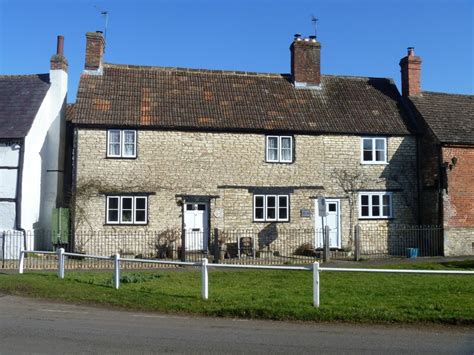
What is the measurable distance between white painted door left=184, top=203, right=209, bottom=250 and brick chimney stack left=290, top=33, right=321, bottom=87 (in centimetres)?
852

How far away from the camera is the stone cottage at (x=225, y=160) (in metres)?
22.9

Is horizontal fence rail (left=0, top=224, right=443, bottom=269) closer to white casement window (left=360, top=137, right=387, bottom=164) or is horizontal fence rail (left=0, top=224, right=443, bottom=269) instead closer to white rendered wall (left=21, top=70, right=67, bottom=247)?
white rendered wall (left=21, top=70, right=67, bottom=247)

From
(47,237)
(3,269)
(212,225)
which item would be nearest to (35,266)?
(3,269)

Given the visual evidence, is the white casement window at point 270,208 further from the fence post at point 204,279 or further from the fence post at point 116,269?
the fence post at point 204,279

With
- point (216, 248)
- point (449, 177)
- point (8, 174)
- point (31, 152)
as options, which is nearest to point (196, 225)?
point (216, 248)

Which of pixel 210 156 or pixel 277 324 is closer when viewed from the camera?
pixel 277 324

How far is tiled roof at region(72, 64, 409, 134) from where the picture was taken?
77.6ft

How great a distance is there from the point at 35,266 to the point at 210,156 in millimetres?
8941

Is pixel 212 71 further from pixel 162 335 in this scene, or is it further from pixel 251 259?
pixel 162 335

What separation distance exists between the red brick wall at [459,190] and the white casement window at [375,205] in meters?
2.63

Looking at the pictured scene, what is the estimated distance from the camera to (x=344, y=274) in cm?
1606

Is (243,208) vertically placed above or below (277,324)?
above

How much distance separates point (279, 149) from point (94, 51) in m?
10.1

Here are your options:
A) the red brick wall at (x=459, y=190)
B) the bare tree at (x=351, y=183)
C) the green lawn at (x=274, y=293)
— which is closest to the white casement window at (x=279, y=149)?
the bare tree at (x=351, y=183)
